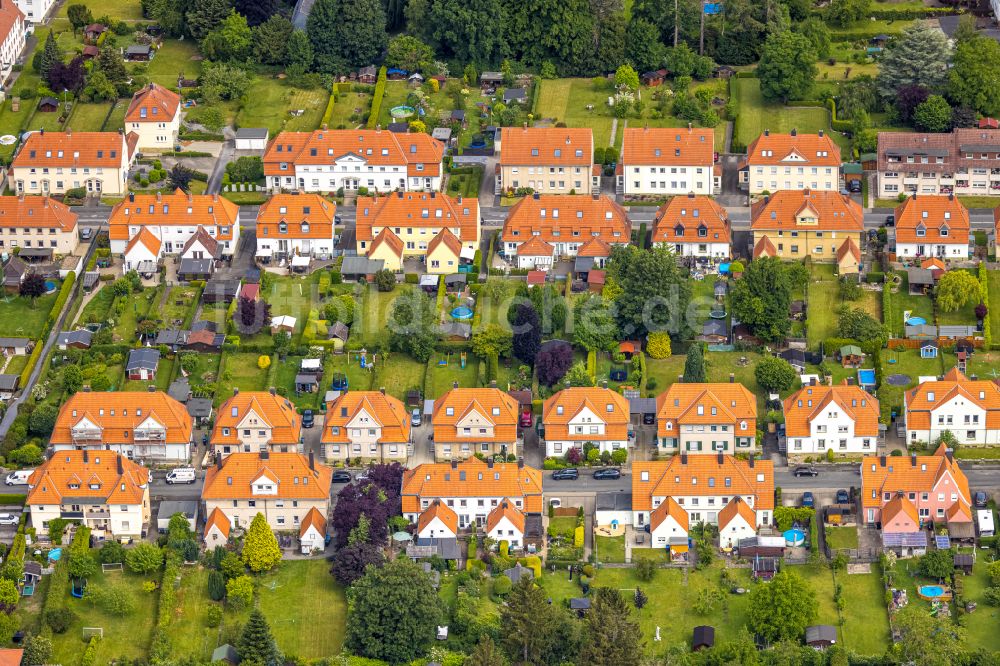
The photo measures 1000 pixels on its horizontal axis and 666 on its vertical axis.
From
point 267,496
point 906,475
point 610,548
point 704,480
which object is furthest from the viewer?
point 267,496

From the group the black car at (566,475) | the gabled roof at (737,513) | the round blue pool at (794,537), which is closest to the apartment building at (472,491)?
the black car at (566,475)

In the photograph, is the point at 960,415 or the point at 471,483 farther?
the point at 960,415

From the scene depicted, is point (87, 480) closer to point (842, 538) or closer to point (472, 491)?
point (472, 491)

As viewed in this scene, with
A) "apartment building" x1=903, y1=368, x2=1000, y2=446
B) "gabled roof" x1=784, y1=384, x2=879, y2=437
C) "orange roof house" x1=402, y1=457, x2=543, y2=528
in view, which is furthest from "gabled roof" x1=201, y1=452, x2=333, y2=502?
"apartment building" x1=903, y1=368, x2=1000, y2=446

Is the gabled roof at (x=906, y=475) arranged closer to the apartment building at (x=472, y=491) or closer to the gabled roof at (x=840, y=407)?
the gabled roof at (x=840, y=407)

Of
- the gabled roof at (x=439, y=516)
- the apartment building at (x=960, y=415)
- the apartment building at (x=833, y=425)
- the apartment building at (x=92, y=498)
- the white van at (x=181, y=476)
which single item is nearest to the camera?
the gabled roof at (x=439, y=516)

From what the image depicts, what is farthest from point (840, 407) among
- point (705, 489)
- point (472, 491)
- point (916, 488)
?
point (472, 491)
